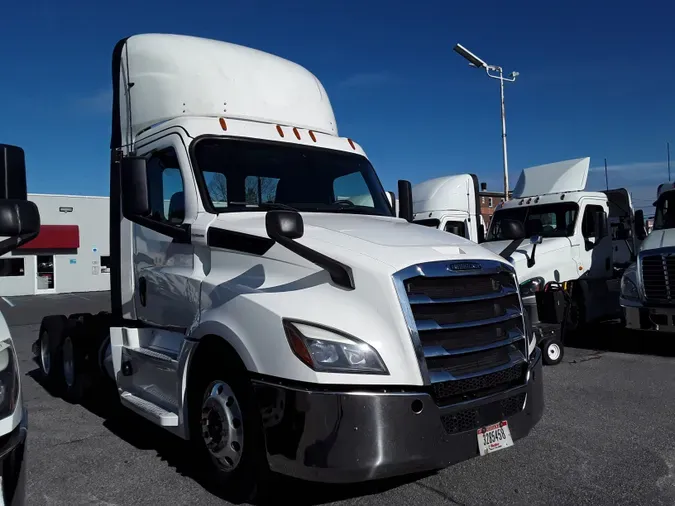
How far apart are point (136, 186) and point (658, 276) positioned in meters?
7.85

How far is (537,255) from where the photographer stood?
1037 centimetres

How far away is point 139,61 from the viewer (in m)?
5.54

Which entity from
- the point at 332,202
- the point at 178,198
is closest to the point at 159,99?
the point at 178,198

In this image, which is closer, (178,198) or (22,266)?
(178,198)

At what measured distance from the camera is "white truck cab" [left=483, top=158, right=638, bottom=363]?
10.4 metres

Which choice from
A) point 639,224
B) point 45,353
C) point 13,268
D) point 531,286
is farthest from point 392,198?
point 13,268

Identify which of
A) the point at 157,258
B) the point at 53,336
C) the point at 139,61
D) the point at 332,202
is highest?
the point at 139,61

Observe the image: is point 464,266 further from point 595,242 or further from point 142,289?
point 595,242

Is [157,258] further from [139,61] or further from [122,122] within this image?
[139,61]

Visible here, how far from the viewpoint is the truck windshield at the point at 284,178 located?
4680 millimetres

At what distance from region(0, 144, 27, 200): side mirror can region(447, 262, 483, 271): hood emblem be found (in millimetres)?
2569

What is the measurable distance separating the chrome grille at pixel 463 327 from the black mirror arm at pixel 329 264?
0.30 meters

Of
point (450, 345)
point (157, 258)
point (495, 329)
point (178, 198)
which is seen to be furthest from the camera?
point (157, 258)

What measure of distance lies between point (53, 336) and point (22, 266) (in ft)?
91.6
